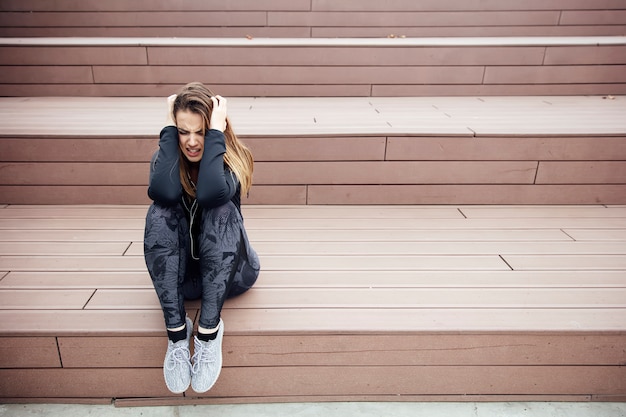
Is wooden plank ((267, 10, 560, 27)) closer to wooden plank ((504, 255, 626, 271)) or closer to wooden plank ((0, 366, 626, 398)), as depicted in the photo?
wooden plank ((504, 255, 626, 271))

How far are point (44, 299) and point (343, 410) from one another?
101cm

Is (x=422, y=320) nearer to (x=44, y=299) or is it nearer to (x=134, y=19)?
(x=44, y=299)

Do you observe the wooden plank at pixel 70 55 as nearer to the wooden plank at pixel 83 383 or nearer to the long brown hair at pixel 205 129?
the long brown hair at pixel 205 129

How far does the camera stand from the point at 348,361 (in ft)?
4.50

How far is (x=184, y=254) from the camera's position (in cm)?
128

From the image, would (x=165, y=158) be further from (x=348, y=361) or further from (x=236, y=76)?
(x=236, y=76)

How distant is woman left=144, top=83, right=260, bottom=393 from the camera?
3.99 ft

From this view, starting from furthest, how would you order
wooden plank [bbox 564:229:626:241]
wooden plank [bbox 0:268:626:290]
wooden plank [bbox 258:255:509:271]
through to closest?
wooden plank [bbox 564:229:626:241] < wooden plank [bbox 258:255:509:271] < wooden plank [bbox 0:268:626:290]

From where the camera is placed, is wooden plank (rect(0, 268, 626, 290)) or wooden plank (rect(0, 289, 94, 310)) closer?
wooden plank (rect(0, 289, 94, 310))

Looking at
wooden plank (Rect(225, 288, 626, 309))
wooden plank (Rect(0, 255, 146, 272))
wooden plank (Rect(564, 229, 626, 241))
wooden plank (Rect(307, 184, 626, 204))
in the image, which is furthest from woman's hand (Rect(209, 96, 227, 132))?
wooden plank (Rect(564, 229, 626, 241))

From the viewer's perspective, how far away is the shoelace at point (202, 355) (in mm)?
1237

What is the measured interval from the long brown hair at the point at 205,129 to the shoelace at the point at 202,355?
16.6 inches

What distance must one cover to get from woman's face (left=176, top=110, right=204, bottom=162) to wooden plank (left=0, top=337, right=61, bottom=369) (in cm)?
68

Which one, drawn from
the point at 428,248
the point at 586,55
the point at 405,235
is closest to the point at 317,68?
the point at 405,235
